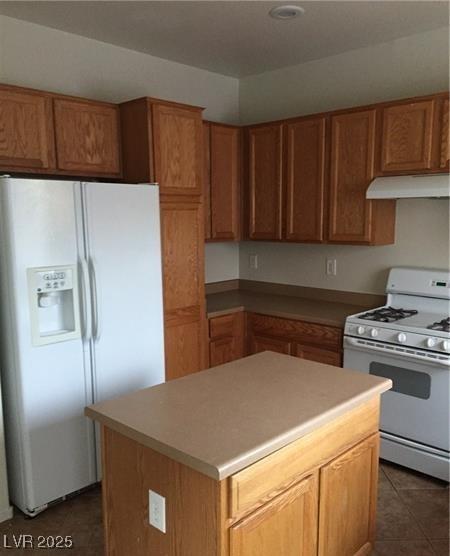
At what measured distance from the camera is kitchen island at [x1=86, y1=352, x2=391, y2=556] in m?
1.39

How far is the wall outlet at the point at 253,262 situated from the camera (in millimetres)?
4398

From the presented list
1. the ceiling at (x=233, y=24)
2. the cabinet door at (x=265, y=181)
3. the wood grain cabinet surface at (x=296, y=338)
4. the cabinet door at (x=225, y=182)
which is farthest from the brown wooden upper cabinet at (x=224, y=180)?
the wood grain cabinet surface at (x=296, y=338)

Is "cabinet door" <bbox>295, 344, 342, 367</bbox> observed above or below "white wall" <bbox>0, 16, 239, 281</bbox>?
below

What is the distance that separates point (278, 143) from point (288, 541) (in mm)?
2807

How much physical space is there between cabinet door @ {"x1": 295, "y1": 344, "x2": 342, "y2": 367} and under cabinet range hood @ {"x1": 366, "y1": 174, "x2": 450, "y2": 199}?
105 centimetres

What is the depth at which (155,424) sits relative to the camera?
1541 mm

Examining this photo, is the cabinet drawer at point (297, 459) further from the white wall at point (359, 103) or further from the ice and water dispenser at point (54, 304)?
the white wall at point (359, 103)

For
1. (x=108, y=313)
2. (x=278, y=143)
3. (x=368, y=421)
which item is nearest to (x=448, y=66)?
(x=278, y=143)

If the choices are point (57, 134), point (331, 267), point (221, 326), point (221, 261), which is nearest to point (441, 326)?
point (331, 267)

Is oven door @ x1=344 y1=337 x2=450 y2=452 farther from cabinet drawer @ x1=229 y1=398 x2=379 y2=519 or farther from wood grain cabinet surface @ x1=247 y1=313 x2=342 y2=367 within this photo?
cabinet drawer @ x1=229 y1=398 x2=379 y2=519

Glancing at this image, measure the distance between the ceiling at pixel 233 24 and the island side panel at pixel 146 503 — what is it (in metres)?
2.36

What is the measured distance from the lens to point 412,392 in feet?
9.27

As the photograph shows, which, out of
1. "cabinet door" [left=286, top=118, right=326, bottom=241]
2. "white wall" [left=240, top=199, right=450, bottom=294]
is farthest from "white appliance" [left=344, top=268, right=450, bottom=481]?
"cabinet door" [left=286, top=118, right=326, bottom=241]

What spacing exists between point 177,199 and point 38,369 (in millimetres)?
1374
